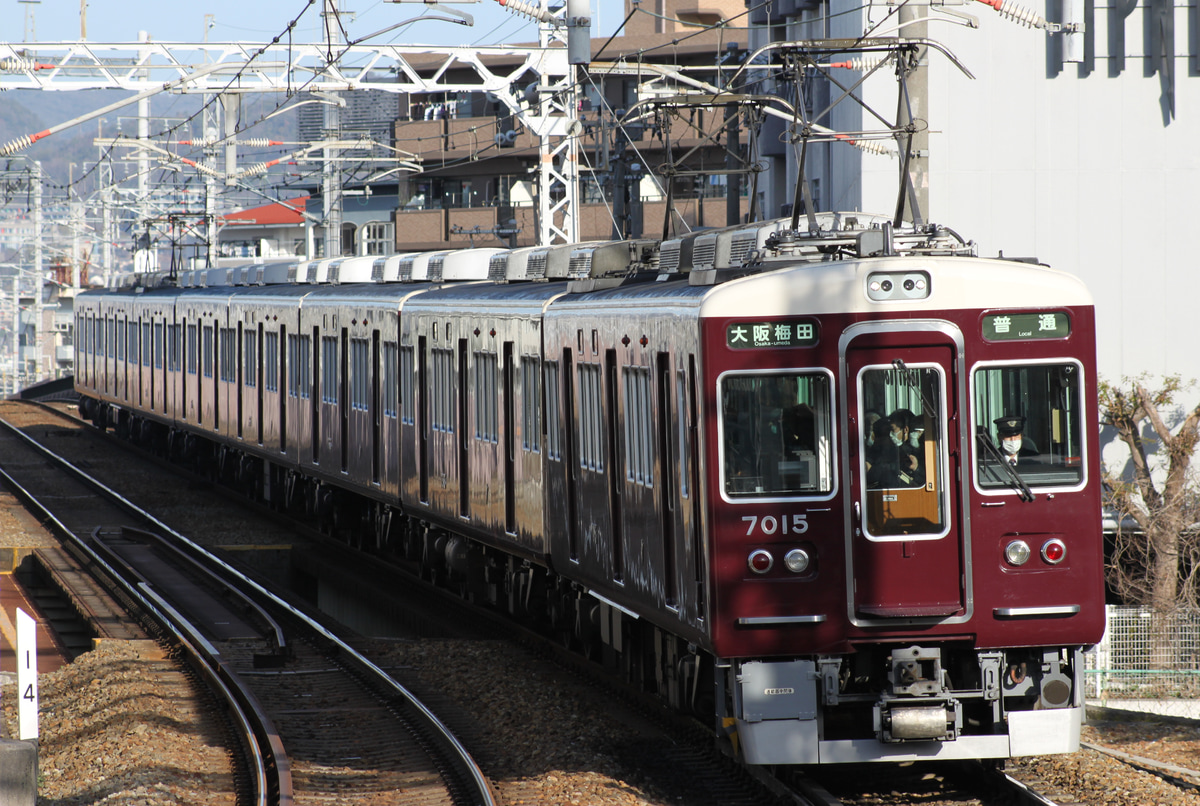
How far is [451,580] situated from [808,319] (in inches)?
348

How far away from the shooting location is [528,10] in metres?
19.0

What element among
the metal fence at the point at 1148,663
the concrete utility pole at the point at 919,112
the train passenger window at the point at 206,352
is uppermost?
the concrete utility pole at the point at 919,112

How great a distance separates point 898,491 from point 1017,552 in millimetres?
589

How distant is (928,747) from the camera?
7.46 metres

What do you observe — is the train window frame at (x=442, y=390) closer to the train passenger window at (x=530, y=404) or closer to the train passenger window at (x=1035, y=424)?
the train passenger window at (x=530, y=404)

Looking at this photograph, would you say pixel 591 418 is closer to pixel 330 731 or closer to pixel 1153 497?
pixel 330 731

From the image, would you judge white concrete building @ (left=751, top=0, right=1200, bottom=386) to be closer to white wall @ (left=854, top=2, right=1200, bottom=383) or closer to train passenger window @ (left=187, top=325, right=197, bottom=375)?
white wall @ (left=854, top=2, right=1200, bottom=383)

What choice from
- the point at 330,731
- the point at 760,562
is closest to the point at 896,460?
the point at 760,562

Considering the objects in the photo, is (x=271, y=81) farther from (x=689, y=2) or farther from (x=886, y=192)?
(x=689, y=2)

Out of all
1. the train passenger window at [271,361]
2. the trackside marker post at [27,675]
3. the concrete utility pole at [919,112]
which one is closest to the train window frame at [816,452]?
the trackside marker post at [27,675]

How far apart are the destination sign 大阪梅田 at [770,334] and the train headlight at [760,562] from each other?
0.91m

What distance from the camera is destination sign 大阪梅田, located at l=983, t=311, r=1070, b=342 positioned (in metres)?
7.52

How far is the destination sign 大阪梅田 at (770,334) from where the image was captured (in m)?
7.53

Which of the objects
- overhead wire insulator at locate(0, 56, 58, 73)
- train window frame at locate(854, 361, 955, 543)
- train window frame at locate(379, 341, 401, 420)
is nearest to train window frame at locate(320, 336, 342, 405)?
train window frame at locate(379, 341, 401, 420)
